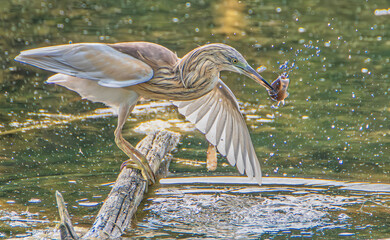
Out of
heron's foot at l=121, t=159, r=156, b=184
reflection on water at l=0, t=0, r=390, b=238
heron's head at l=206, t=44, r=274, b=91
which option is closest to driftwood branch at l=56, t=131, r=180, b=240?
heron's foot at l=121, t=159, r=156, b=184

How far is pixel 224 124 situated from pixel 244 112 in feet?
8.47

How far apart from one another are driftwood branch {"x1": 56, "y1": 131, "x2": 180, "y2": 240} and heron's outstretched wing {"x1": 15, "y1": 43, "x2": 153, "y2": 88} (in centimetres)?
84

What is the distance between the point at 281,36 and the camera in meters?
12.4

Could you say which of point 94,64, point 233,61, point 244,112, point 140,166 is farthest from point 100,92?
point 244,112

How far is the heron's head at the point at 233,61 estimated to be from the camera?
210 inches

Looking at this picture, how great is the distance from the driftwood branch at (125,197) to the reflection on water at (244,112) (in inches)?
8.7

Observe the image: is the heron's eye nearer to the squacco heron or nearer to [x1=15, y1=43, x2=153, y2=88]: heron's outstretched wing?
the squacco heron

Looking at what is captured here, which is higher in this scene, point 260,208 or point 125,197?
point 125,197

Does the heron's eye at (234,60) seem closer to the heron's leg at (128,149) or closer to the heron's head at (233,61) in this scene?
the heron's head at (233,61)

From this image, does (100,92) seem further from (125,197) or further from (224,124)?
(224,124)

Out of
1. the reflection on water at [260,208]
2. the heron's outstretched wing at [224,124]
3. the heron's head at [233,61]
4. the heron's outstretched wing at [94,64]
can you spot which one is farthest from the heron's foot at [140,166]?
the heron's head at [233,61]

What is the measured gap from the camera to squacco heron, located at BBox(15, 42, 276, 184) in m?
5.41

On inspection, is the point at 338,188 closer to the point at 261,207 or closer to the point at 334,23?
the point at 261,207

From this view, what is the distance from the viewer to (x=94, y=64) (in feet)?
18.1
